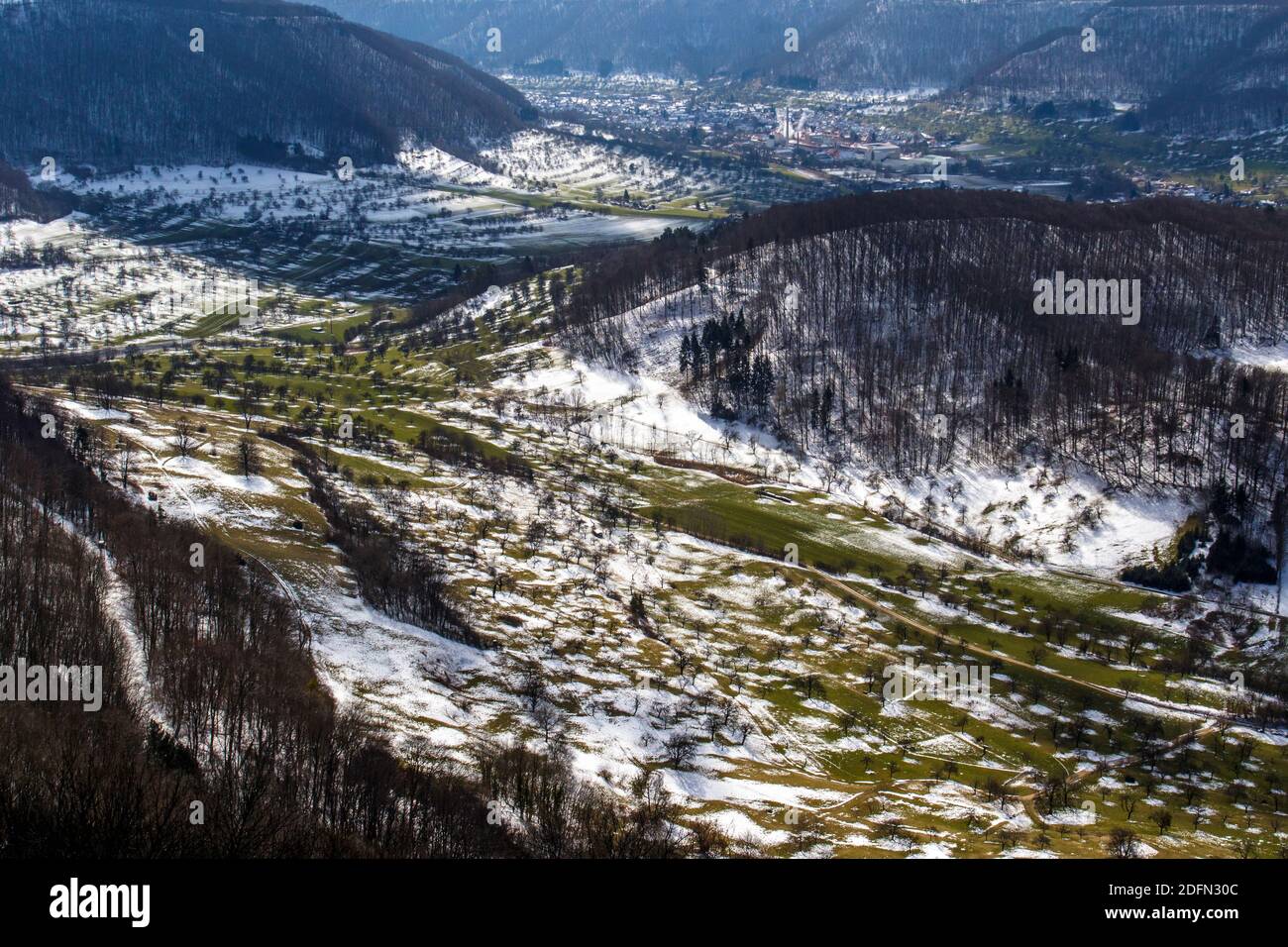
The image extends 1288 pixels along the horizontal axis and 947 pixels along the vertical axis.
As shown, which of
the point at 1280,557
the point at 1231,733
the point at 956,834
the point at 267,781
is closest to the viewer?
the point at 267,781

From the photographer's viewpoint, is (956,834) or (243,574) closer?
(956,834)

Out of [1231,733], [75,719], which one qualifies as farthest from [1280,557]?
[75,719]

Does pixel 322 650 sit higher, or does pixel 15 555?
pixel 15 555

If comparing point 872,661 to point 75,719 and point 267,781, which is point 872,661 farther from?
point 75,719

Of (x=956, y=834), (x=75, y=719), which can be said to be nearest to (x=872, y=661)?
(x=956, y=834)

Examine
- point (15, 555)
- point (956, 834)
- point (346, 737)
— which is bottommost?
point (956, 834)

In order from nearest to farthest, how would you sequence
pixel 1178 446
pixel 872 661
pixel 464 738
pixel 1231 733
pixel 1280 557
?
pixel 464 738
pixel 1231 733
pixel 872 661
pixel 1280 557
pixel 1178 446
